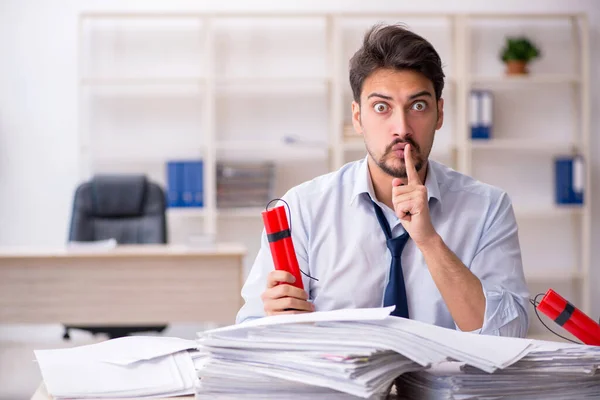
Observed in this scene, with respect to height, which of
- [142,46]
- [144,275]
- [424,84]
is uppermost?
[142,46]

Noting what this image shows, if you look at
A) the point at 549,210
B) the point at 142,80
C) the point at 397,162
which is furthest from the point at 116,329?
the point at 549,210

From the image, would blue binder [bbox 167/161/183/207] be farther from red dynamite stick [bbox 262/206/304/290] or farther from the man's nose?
red dynamite stick [bbox 262/206/304/290]

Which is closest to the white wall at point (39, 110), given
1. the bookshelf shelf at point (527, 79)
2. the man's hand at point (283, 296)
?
the bookshelf shelf at point (527, 79)

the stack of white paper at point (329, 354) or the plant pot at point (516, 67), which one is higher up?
the plant pot at point (516, 67)

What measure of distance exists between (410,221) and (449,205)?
0.34 meters

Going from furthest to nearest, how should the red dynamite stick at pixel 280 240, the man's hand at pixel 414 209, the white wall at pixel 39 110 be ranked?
the white wall at pixel 39 110
the man's hand at pixel 414 209
the red dynamite stick at pixel 280 240

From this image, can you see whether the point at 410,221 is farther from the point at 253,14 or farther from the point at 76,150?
the point at 76,150

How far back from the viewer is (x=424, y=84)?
1638 mm

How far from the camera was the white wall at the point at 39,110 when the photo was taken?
17.1 ft

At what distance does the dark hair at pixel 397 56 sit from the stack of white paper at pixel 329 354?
2.58ft

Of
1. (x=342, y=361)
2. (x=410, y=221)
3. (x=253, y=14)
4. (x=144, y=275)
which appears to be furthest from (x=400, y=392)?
(x=253, y=14)

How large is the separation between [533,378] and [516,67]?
14.7ft

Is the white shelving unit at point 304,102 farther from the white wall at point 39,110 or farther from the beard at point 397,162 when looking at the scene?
the beard at point 397,162

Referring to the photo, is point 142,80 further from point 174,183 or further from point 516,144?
point 516,144
